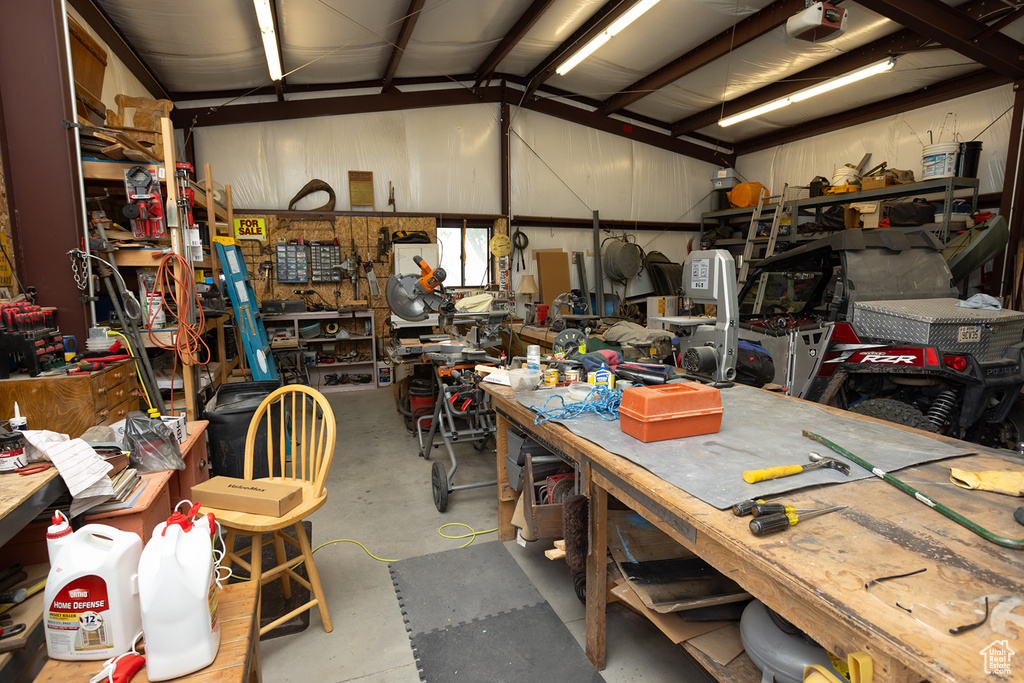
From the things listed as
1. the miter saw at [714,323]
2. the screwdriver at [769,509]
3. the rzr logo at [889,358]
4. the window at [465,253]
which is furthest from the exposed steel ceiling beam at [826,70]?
the screwdriver at [769,509]

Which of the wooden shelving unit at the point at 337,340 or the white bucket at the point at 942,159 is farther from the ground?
the white bucket at the point at 942,159

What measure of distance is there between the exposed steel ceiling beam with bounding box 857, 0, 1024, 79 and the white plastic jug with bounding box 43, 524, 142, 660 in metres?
6.08

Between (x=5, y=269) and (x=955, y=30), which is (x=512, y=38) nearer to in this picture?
(x=955, y=30)

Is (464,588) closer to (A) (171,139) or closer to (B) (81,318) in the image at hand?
(B) (81,318)

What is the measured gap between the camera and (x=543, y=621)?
216 cm

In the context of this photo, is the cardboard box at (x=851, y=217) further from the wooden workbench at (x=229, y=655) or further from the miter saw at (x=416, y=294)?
the wooden workbench at (x=229, y=655)

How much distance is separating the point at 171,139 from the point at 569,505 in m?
3.41

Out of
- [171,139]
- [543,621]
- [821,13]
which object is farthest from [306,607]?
[821,13]

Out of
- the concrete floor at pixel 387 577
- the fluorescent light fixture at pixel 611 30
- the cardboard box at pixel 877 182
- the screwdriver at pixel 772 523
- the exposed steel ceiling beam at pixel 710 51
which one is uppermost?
the exposed steel ceiling beam at pixel 710 51

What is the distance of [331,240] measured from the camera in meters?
6.81

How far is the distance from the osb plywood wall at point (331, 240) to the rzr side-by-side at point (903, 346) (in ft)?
16.3

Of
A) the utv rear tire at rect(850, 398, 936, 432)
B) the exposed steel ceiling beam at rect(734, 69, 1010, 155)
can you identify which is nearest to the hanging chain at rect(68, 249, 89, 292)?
the utv rear tire at rect(850, 398, 936, 432)

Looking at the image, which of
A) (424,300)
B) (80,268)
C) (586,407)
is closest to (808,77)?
(424,300)

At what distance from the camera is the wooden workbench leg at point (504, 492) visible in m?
2.69
